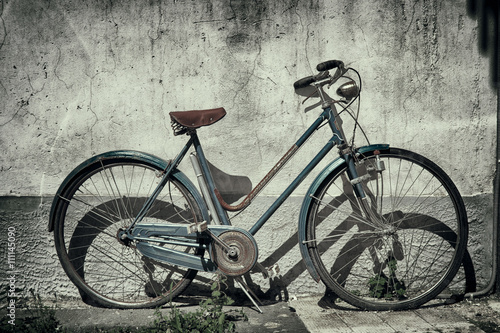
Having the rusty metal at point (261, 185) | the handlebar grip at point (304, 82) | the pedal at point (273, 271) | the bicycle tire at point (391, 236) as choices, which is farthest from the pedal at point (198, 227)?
the handlebar grip at point (304, 82)

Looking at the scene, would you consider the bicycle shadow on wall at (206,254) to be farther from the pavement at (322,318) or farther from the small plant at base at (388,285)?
the pavement at (322,318)

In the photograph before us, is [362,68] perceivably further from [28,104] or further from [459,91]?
[28,104]

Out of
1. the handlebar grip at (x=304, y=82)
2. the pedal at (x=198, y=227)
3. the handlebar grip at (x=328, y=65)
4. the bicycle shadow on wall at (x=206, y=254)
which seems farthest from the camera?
the bicycle shadow on wall at (x=206, y=254)

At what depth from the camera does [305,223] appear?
3744 mm

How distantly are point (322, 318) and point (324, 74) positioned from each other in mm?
1902

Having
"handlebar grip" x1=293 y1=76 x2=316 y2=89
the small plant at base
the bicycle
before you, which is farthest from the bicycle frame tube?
Answer: the small plant at base

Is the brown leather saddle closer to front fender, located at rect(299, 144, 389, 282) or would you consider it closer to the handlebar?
the handlebar

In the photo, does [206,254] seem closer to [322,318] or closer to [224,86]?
Answer: [322,318]

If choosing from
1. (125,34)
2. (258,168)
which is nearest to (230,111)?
(258,168)

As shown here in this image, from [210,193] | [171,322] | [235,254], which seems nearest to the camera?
[171,322]

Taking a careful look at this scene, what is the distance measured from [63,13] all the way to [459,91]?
11.1 feet

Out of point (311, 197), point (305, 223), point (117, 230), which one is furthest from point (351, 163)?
point (117, 230)

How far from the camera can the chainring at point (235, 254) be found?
3680 mm

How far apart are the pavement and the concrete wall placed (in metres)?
0.30
